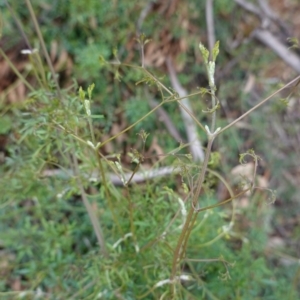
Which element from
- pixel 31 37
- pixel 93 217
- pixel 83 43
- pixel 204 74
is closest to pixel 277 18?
pixel 204 74

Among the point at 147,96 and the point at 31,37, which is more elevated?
the point at 31,37

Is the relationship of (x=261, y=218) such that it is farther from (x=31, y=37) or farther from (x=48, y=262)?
(x=31, y=37)

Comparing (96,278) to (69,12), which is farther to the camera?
(69,12)

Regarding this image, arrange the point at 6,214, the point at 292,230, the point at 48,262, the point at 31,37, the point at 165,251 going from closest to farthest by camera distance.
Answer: the point at 165,251
the point at 48,262
the point at 6,214
the point at 31,37
the point at 292,230

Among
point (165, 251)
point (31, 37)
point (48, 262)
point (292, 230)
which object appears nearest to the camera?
point (165, 251)

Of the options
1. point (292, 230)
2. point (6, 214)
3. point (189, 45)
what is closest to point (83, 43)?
point (189, 45)

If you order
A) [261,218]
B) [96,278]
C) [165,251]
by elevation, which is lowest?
[261,218]
